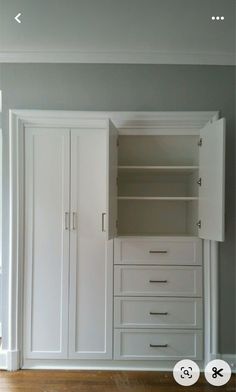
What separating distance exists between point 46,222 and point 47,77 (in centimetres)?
120

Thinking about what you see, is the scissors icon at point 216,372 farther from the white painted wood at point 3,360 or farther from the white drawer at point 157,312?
the white painted wood at point 3,360

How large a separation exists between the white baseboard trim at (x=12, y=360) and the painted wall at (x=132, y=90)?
38 centimetres

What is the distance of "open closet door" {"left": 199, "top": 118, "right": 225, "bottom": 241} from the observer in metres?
2.07

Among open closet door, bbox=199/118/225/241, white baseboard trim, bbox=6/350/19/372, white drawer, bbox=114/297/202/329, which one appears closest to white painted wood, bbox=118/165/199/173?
open closet door, bbox=199/118/225/241

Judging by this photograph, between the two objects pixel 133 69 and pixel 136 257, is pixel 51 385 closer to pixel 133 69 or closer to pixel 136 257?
pixel 136 257

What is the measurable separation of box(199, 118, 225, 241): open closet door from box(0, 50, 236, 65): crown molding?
60 cm

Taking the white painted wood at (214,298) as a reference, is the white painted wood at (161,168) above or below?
above

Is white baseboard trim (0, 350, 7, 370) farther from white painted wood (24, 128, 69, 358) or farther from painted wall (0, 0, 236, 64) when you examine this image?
painted wall (0, 0, 236, 64)

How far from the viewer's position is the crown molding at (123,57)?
2.43m

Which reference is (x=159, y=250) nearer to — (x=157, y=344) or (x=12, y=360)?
(x=157, y=344)

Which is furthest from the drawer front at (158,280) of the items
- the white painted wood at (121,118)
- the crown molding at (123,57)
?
the crown molding at (123,57)

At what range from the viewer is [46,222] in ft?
8.04

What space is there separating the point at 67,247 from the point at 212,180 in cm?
124

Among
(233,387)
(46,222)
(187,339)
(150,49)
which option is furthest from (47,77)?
(233,387)
